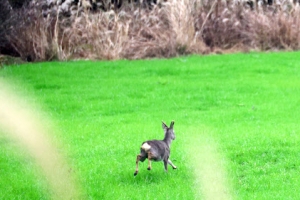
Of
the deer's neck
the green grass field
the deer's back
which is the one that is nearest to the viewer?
the deer's back

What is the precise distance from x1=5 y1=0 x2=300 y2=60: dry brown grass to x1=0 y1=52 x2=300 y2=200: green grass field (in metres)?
1.11

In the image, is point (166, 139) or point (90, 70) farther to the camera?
point (90, 70)

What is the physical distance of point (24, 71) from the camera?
16828 millimetres

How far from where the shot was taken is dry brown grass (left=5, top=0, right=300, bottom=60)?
19250 mm

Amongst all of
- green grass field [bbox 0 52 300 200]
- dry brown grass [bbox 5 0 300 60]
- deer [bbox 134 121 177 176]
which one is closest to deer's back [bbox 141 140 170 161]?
deer [bbox 134 121 177 176]

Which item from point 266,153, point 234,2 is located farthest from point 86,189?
point 234,2

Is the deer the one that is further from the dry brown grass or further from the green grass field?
the dry brown grass

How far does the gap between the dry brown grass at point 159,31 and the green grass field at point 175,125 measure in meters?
1.11

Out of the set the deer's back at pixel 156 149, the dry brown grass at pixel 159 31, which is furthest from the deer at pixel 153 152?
the dry brown grass at pixel 159 31

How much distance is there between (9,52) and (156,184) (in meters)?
12.0

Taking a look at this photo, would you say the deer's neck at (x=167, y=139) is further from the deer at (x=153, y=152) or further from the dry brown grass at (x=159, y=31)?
the dry brown grass at (x=159, y=31)

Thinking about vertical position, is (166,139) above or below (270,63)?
above

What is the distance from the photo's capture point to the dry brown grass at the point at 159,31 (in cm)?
1925

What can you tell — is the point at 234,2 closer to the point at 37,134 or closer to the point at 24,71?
the point at 24,71
